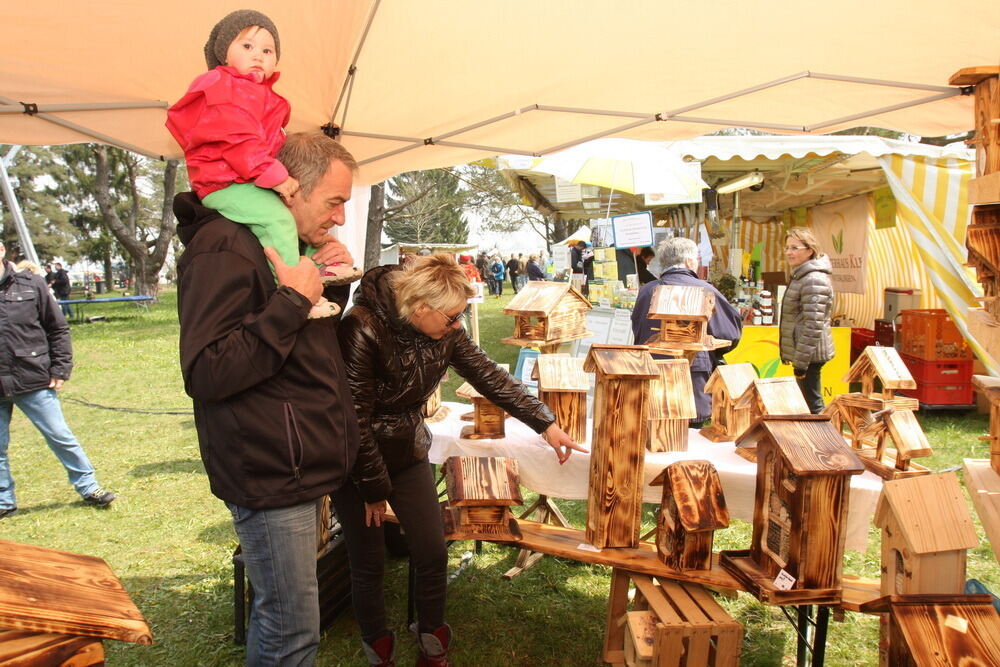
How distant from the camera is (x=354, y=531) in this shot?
2.39m

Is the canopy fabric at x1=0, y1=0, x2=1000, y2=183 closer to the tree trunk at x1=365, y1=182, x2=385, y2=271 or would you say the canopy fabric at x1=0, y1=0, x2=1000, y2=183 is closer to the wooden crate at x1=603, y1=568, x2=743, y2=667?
the wooden crate at x1=603, y1=568, x2=743, y2=667

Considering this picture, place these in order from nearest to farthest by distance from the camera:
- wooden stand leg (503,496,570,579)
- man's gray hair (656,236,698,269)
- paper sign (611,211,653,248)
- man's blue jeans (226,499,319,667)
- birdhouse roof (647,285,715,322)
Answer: man's blue jeans (226,499,319,667)
birdhouse roof (647,285,715,322)
wooden stand leg (503,496,570,579)
man's gray hair (656,236,698,269)
paper sign (611,211,653,248)

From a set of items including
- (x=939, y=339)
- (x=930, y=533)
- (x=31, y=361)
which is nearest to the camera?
(x=930, y=533)

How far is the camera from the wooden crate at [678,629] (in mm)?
2191

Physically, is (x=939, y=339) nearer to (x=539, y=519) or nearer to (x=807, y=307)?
(x=807, y=307)

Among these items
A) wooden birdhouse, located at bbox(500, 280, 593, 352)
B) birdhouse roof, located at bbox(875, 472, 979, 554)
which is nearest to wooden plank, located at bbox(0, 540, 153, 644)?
birdhouse roof, located at bbox(875, 472, 979, 554)

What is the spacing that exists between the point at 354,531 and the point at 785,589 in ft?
4.85

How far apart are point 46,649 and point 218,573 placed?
3.24m

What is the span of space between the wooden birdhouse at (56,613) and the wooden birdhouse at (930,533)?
197cm

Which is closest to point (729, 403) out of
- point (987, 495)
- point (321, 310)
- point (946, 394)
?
point (987, 495)

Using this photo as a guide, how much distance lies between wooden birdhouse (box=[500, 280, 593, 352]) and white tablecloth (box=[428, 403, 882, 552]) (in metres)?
0.48

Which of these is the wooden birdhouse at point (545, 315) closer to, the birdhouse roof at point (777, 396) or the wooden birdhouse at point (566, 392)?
the wooden birdhouse at point (566, 392)

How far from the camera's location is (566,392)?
297 cm

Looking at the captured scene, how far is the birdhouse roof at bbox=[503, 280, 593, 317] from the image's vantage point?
11.7 feet
